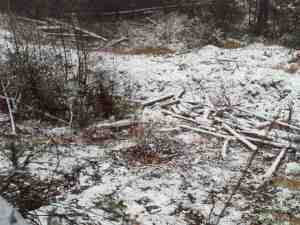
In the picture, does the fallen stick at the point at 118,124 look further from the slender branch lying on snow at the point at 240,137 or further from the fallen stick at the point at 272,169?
the fallen stick at the point at 272,169

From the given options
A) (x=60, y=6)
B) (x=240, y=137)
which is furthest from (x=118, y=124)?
(x=60, y=6)

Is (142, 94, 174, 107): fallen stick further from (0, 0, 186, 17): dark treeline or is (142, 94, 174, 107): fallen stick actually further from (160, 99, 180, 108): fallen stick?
(0, 0, 186, 17): dark treeline

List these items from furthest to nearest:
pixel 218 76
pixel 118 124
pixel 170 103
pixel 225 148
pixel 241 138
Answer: pixel 218 76, pixel 170 103, pixel 118 124, pixel 241 138, pixel 225 148

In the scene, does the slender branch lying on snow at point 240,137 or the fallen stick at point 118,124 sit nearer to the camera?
the slender branch lying on snow at point 240,137

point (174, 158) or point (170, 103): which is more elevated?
point (170, 103)

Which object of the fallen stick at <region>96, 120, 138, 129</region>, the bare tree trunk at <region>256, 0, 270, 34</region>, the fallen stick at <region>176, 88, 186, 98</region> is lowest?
the fallen stick at <region>96, 120, 138, 129</region>

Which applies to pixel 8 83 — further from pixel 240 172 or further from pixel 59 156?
pixel 240 172

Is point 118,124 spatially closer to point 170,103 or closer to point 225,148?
point 170,103

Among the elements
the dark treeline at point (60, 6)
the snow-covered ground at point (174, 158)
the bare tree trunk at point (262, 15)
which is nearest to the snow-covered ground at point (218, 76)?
the snow-covered ground at point (174, 158)

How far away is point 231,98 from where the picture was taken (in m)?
7.37

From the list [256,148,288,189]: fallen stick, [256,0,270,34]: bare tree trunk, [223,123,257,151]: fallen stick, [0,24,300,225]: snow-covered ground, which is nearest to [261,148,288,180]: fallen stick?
[256,148,288,189]: fallen stick

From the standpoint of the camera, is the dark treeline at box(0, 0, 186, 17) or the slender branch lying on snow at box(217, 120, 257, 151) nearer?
the slender branch lying on snow at box(217, 120, 257, 151)

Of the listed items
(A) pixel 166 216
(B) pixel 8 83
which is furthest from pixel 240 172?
(B) pixel 8 83

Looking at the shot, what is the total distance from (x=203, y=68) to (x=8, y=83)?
361 cm
